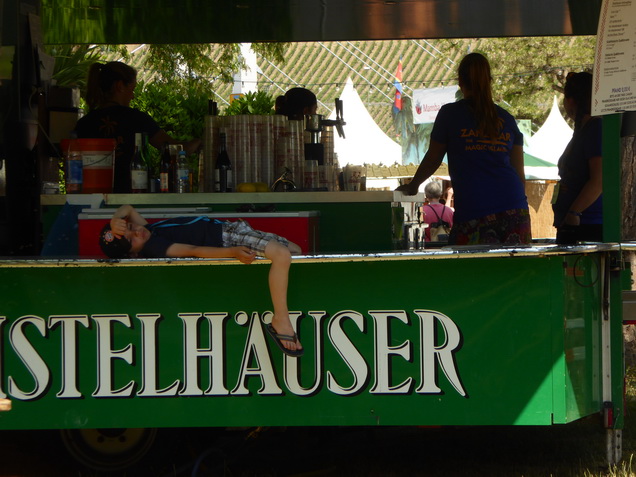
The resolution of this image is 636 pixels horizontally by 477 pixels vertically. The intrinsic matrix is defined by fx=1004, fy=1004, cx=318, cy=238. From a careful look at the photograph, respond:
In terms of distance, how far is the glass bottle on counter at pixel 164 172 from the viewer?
16.8 feet

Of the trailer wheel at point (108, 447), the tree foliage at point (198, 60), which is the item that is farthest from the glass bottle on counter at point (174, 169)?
the tree foliage at point (198, 60)

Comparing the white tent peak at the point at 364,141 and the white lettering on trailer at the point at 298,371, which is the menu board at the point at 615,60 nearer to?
the white lettering on trailer at the point at 298,371

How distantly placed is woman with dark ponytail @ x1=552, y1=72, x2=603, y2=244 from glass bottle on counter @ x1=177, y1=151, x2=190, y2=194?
6.61 feet

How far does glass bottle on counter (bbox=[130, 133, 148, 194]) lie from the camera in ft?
16.2

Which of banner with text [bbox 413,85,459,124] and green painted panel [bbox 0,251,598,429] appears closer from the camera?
green painted panel [bbox 0,251,598,429]

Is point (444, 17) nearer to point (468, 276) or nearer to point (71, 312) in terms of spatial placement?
point (468, 276)

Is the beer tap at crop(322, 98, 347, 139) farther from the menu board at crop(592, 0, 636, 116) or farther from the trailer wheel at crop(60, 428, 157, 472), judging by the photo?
the trailer wheel at crop(60, 428, 157, 472)

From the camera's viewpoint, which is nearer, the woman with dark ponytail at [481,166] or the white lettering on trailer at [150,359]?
the white lettering on trailer at [150,359]

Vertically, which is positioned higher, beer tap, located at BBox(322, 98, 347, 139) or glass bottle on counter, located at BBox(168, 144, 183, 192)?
beer tap, located at BBox(322, 98, 347, 139)

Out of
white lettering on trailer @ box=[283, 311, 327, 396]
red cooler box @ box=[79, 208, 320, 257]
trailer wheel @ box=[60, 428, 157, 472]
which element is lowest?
trailer wheel @ box=[60, 428, 157, 472]

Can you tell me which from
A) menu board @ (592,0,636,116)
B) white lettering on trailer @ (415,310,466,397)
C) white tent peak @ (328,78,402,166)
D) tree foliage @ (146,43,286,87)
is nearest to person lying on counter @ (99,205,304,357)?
white lettering on trailer @ (415,310,466,397)

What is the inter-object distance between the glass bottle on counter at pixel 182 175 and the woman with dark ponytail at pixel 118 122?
0.27 metres

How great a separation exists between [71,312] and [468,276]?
1602mm

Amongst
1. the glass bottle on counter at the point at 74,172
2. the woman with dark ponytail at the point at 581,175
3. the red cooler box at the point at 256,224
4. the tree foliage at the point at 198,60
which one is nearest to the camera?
the red cooler box at the point at 256,224
